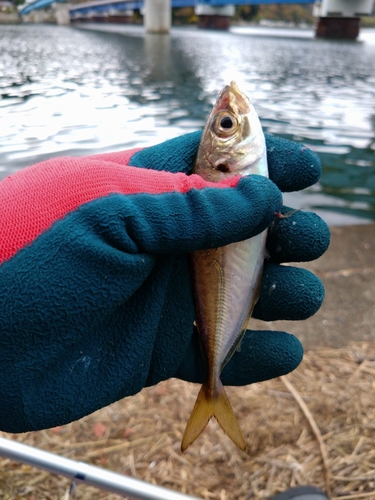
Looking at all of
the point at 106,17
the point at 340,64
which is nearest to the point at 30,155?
the point at 340,64

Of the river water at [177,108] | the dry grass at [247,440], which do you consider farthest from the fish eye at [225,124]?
the river water at [177,108]

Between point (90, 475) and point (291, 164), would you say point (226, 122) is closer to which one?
point (291, 164)

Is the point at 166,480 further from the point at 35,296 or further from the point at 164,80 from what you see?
the point at 164,80

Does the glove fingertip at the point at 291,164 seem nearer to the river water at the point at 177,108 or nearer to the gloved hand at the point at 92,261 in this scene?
the gloved hand at the point at 92,261

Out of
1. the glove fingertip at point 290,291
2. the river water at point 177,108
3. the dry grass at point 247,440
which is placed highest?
the glove fingertip at point 290,291

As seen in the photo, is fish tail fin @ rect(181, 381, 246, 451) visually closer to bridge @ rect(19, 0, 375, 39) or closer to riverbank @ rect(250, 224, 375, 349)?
riverbank @ rect(250, 224, 375, 349)

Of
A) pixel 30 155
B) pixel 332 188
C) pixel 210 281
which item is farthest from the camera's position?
pixel 30 155

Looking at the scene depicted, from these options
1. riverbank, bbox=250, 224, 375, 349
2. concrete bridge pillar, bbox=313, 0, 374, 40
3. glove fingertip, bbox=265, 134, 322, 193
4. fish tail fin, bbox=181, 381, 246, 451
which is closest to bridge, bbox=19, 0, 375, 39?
concrete bridge pillar, bbox=313, 0, 374, 40
